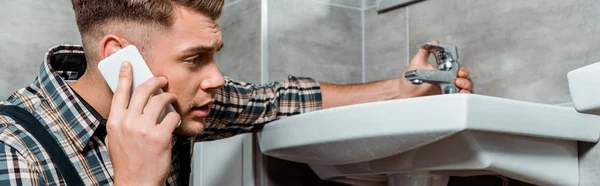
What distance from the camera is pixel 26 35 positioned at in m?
1.77

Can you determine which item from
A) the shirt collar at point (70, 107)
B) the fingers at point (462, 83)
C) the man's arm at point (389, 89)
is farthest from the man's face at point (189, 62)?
the fingers at point (462, 83)

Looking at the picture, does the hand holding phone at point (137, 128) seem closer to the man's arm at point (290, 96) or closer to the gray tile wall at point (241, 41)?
the man's arm at point (290, 96)

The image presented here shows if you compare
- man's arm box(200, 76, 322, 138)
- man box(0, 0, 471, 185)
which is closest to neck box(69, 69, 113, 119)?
man box(0, 0, 471, 185)

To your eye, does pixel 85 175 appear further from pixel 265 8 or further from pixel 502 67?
pixel 502 67

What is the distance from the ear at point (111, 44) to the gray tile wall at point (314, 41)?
0.57 metres

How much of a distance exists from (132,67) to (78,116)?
15 cm

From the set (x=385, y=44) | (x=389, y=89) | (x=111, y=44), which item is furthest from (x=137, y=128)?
(x=385, y=44)

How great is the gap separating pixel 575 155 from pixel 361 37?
0.73 metres

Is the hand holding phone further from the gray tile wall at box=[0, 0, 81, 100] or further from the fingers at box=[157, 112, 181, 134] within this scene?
the gray tile wall at box=[0, 0, 81, 100]

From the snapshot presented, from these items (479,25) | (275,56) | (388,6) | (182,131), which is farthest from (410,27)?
(182,131)

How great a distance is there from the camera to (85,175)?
118 centimetres

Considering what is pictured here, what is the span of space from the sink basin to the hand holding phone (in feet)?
0.92

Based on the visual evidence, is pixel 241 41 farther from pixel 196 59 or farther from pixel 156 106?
pixel 156 106

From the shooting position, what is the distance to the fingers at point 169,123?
3.61 feet
